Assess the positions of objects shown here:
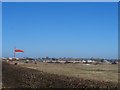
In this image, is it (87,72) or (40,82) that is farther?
(87,72)

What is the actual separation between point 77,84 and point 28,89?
529cm

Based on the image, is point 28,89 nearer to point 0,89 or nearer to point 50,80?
point 0,89

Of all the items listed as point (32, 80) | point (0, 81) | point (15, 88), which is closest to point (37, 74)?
point (32, 80)

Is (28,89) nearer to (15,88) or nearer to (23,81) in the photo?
(15,88)

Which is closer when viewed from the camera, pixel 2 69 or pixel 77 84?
pixel 77 84

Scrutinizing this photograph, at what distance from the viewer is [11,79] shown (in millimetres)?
31703

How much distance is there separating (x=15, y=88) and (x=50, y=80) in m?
4.80

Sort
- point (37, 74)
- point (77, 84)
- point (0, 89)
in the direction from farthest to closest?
point (37, 74) < point (77, 84) < point (0, 89)

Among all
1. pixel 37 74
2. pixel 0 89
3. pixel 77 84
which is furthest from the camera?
pixel 37 74

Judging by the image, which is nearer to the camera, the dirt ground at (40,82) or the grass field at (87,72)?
the dirt ground at (40,82)

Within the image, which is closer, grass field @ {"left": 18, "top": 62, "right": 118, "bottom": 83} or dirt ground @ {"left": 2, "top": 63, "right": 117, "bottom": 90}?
dirt ground @ {"left": 2, "top": 63, "right": 117, "bottom": 90}

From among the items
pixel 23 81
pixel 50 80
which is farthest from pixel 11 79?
pixel 50 80

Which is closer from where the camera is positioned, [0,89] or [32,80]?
[0,89]

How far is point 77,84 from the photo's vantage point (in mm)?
30344
